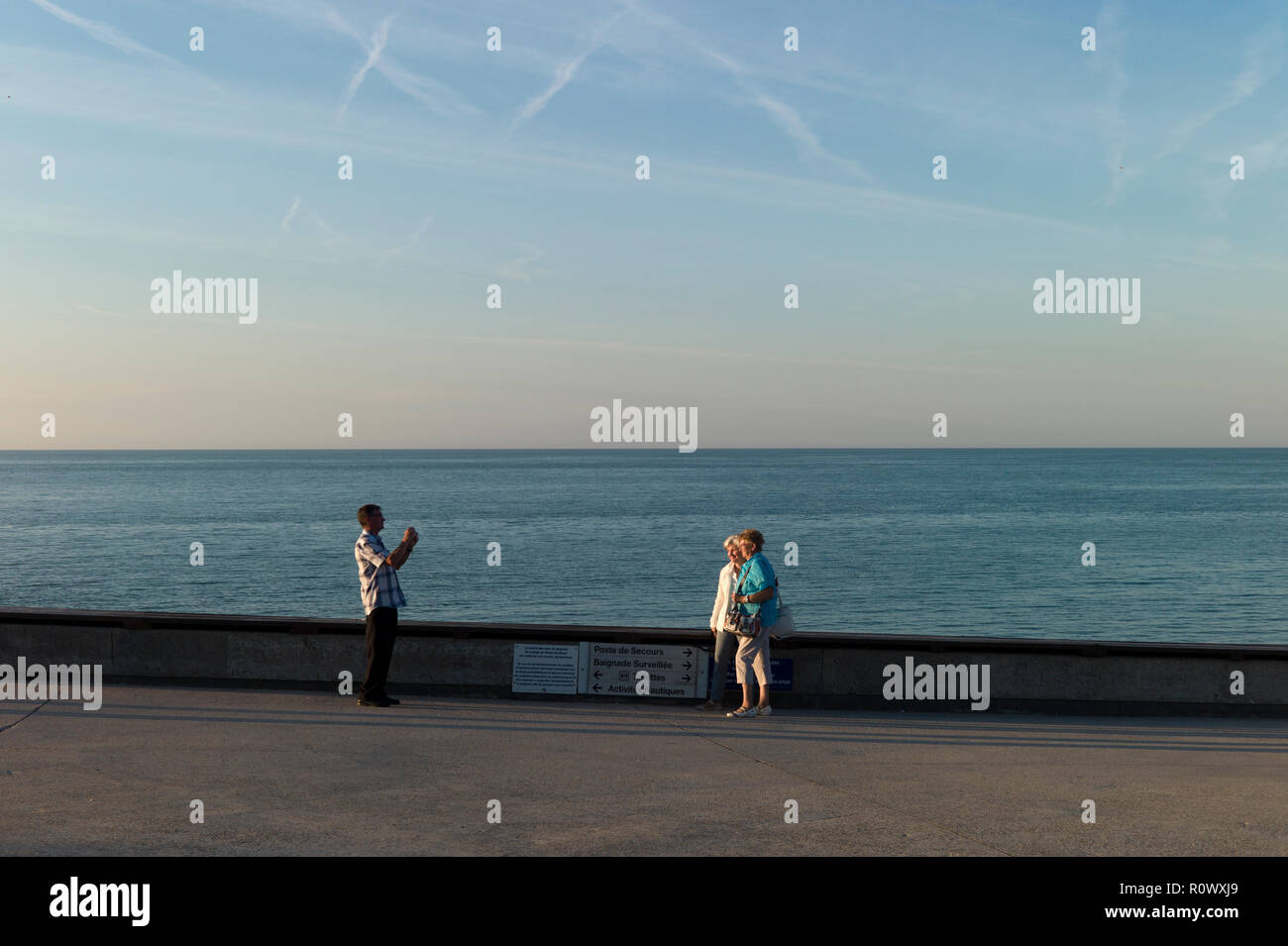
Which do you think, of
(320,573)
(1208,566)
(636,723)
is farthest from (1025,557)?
(636,723)

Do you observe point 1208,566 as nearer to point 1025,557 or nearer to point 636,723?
point 1025,557

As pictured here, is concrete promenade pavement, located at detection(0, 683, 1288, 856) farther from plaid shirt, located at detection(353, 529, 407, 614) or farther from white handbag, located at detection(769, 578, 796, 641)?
plaid shirt, located at detection(353, 529, 407, 614)

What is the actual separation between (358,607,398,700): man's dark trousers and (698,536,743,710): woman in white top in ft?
9.57

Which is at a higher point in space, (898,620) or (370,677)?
(370,677)

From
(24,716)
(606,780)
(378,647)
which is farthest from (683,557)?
(606,780)

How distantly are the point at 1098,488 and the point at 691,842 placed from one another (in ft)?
472

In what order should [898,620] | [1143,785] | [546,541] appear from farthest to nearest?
[546,541] → [898,620] → [1143,785]

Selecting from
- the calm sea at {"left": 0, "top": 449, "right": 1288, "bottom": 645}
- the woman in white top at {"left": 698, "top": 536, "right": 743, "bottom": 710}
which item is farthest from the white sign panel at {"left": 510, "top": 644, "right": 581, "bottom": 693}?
the calm sea at {"left": 0, "top": 449, "right": 1288, "bottom": 645}

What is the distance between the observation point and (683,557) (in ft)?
192

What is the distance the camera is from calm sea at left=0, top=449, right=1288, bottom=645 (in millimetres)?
41062

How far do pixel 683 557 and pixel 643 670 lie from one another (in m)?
48.0

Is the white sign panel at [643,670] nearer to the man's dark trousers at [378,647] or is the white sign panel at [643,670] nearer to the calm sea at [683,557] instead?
Result: the man's dark trousers at [378,647]

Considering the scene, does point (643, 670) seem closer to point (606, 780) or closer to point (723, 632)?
point (723, 632)
